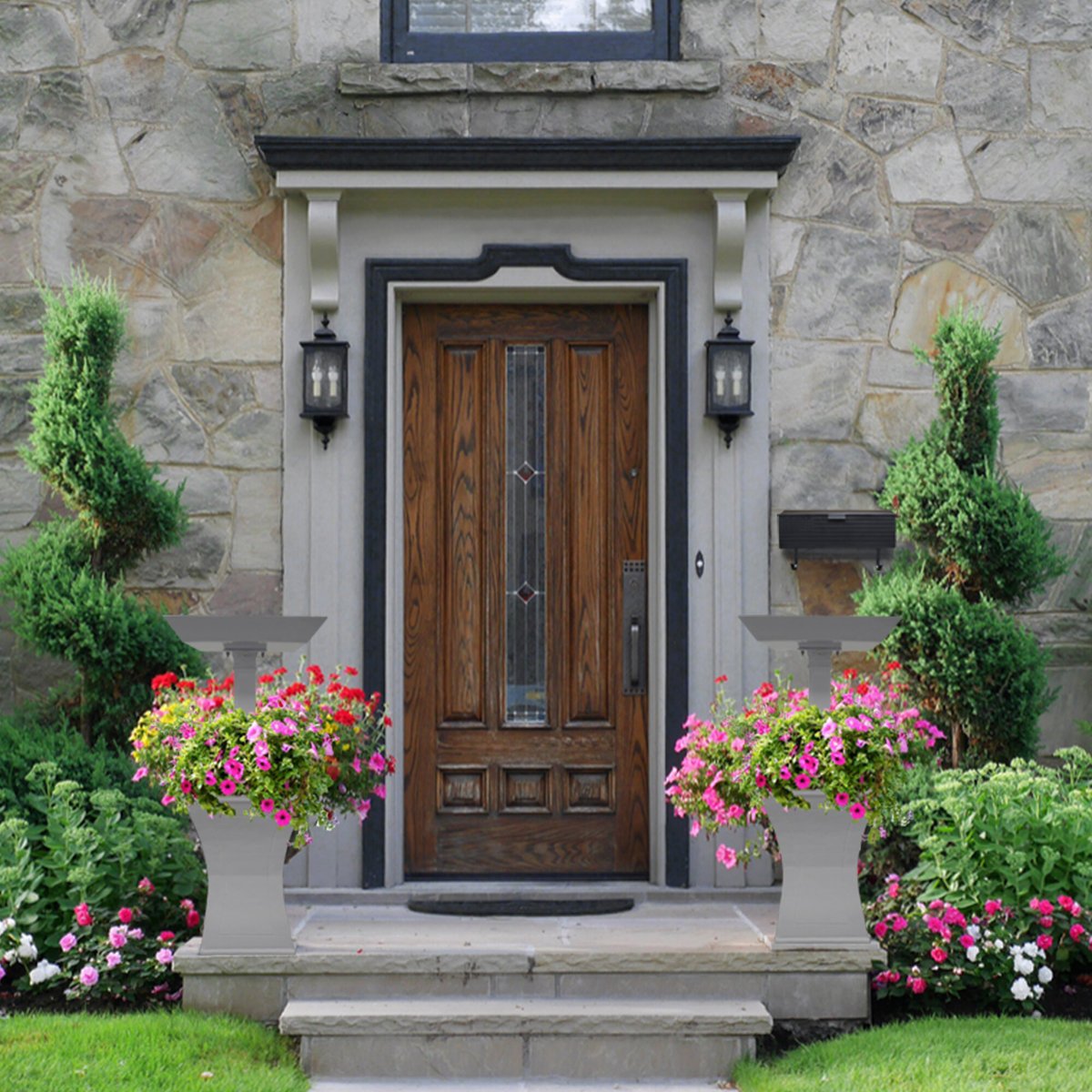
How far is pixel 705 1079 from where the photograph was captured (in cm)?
388

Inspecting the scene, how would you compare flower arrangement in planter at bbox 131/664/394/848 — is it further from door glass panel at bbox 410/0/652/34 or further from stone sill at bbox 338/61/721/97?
door glass panel at bbox 410/0/652/34

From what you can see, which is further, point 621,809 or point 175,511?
point 621,809

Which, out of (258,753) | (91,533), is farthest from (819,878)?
Answer: (91,533)

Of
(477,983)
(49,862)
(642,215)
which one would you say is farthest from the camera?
(642,215)

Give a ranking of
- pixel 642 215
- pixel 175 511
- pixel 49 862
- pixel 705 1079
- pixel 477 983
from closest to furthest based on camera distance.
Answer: pixel 705 1079, pixel 477 983, pixel 49 862, pixel 175 511, pixel 642 215

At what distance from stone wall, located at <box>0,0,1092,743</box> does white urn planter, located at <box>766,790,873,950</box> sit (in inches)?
52.9

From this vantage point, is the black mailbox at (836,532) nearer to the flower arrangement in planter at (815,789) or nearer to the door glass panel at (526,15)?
the flower arrangement in planter at (815,789)

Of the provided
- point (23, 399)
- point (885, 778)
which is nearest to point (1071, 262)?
point (885, 778)

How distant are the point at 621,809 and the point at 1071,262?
265 centimetres

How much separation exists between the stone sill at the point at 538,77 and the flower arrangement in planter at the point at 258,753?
2.30 metres

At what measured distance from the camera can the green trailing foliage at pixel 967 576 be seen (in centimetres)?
490

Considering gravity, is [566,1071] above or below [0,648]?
below

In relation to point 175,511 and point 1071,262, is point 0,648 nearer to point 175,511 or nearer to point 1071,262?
point 175,511

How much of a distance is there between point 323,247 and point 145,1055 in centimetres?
284
